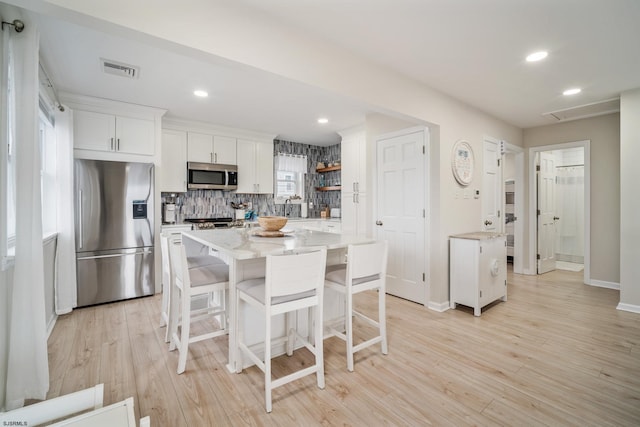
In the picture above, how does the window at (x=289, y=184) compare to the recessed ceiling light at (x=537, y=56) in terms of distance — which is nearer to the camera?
the recessed ceiling light at (x=537, y=56)

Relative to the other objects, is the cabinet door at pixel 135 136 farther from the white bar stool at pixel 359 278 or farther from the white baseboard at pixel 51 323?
the white bar stool at pixel 359 278

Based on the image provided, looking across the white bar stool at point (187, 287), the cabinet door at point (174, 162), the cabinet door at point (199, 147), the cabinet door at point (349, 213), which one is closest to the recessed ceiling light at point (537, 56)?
the cabinet door at point (349, 213)

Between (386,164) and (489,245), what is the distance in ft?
5.03

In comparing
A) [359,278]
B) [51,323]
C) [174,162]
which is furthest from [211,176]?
[359,278]

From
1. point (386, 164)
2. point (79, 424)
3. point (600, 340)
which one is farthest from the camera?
point (386, 164)

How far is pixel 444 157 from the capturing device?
3.30 meters

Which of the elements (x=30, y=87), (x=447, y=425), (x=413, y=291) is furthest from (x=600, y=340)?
(x=30, y=87)

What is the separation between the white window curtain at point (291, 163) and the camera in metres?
5.67

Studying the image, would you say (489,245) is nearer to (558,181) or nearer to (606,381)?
(606,381)

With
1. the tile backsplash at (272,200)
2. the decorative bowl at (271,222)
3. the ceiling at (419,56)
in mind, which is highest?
the ceiling at (419,56)

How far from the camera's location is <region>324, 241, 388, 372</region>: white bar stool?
208cm

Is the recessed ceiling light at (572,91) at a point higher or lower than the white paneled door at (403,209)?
higher

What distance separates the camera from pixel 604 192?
13.7 feet

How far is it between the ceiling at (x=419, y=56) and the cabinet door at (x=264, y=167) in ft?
4.01
